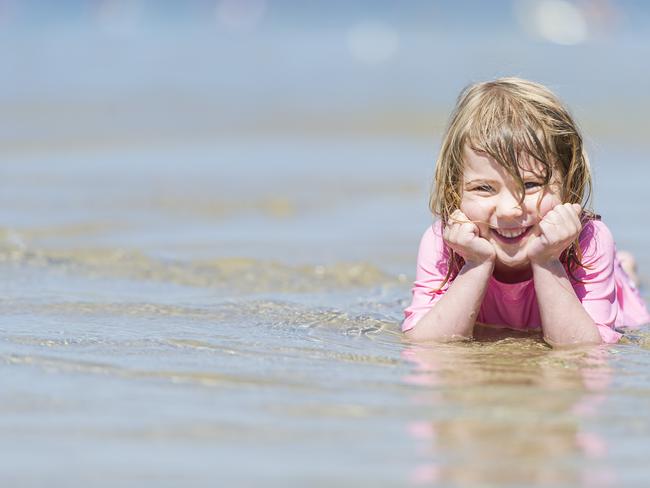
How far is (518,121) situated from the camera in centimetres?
389

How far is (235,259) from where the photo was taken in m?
6.24

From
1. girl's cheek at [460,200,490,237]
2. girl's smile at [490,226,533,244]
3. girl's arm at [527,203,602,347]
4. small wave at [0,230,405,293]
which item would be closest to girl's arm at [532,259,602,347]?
girl's arm at [527,203,602,347]

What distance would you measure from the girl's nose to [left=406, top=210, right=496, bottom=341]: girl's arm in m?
0.13

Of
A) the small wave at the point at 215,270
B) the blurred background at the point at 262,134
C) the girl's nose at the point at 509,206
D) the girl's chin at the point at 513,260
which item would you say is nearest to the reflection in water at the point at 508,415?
the girl's chin at the point at 513,260

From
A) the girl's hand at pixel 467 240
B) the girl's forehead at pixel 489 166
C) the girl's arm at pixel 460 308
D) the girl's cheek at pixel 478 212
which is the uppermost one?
the girl's forehead at pixel 489 166

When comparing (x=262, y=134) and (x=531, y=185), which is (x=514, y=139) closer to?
(x=531, y=185)

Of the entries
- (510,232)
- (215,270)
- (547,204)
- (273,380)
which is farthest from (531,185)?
(215,270)

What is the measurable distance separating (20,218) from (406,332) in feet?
13.2

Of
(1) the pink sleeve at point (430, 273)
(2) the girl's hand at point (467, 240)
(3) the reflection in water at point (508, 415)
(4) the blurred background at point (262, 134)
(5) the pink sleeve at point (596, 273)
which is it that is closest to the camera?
(3) the reflection in water at point (508, 415)

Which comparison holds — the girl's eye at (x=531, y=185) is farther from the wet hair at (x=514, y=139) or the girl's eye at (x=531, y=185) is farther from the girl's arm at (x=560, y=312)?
the girl's arm at (x=560, y=312)

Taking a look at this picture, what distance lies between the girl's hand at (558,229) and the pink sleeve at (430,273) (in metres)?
0.47

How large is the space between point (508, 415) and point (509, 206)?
1.12 meters

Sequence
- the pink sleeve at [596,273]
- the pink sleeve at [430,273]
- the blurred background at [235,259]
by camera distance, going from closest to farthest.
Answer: the blurred background at [235,259] → the pink sleeve at [596,273] → the pink sleeve at [430,273]

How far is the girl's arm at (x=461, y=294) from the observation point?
401 centimetres
